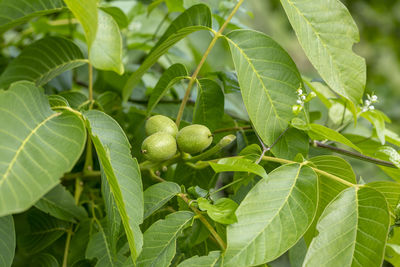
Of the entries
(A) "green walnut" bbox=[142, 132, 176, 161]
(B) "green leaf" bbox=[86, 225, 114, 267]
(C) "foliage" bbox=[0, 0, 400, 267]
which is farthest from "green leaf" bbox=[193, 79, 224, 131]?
(B) "green leaf" bbox=[86, 225, 114, 267]

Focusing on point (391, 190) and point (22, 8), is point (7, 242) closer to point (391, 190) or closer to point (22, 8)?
point (22, 8)

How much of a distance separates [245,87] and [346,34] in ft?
0.59

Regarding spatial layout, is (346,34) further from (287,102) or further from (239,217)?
(239,217)

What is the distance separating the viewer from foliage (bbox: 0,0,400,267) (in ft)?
1.60

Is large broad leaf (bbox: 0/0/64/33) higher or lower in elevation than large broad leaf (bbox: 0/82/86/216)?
higher

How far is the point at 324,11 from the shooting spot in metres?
0.64

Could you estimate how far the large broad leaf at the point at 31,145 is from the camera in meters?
0.41

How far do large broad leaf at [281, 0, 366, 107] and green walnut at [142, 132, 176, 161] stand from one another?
243 millimetres

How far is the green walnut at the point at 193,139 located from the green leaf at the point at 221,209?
10 centimetres

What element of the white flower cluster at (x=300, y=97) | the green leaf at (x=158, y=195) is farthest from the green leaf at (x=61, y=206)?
the white flower cluster at (x=300, y=97)

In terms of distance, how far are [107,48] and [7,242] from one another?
0.30 metres

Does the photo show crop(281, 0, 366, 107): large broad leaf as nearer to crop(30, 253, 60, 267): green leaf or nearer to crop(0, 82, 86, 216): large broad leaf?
crop(0, 82, 86, 216): large broad leaf

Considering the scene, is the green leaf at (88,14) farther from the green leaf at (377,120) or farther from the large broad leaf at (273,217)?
the green leaf at (377,120)

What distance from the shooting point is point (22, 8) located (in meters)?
0.74
